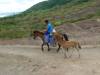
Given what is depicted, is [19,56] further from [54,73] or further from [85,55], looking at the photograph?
[54,73]

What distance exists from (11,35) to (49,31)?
20.7 meters

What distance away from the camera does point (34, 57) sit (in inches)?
1035

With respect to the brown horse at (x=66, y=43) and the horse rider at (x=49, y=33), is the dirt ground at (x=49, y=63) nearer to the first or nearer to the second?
the brown horse at (x=66, y=43)

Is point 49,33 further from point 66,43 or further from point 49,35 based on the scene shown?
point 66,43

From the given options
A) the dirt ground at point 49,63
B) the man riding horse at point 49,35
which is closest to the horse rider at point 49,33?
the man riding horse at point 49,35

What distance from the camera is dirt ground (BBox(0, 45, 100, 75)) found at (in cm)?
2030

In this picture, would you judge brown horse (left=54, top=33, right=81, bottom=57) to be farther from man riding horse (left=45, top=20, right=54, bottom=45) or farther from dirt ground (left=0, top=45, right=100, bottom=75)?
man riding horse (left=45, top=20, right=54, bottom=45)

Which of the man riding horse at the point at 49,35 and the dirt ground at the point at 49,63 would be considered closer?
the dirt ground at the point at 49,63

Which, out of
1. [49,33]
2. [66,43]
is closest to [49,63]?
[66,43]

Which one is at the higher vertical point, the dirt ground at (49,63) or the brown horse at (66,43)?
the brown horse at (66,43)

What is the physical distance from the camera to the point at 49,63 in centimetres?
2295

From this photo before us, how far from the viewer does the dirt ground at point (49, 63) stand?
20.3 m

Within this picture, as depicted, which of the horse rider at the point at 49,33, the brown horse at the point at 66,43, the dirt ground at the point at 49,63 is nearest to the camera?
the dirt ground at the point at 49,63

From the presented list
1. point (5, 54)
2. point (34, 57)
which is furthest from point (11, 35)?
point (34, 57)
